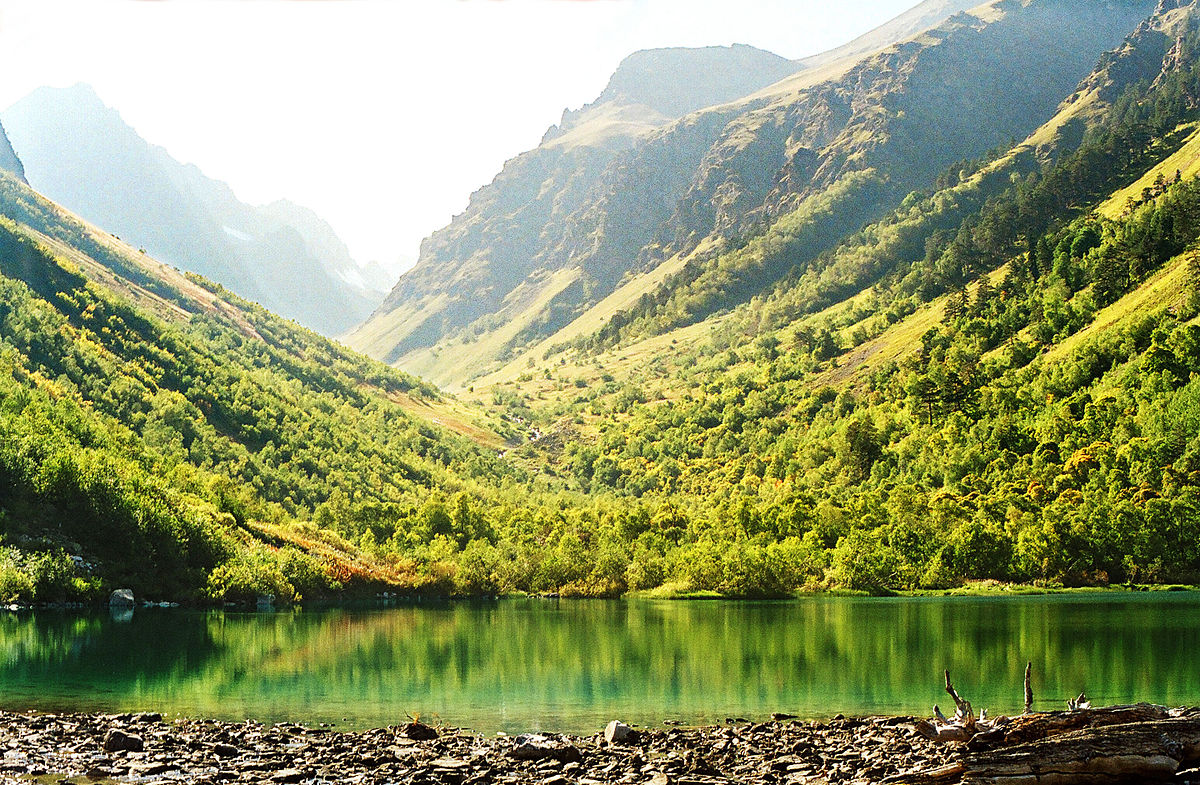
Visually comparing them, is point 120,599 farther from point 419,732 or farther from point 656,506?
point 656,506

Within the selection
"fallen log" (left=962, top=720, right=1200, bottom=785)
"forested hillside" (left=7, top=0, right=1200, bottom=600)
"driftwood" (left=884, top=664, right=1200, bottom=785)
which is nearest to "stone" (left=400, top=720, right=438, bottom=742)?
"driftwood" (left=884, top=664, right=1200, bottom=785)

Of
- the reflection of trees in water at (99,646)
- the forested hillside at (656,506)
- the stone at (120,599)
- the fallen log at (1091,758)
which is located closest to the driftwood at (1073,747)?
the fallen log at (1091,758)

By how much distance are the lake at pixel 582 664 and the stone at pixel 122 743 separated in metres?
7.45

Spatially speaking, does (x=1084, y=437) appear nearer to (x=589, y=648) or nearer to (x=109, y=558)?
(x=589, y=648)

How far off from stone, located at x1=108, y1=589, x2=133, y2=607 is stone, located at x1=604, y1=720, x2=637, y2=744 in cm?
7740

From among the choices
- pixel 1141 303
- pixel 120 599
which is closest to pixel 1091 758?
pixel 120 599

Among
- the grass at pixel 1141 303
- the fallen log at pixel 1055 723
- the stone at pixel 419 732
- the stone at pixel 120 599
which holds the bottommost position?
the stone at pixel 120 599

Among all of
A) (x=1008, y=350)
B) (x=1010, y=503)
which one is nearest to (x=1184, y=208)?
(x=1008, y=350)

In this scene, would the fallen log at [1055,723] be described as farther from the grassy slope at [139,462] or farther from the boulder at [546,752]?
the grassy slope at [139,462]

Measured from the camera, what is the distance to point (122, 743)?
31094mm

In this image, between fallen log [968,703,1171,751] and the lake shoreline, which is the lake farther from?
the lake shoreline

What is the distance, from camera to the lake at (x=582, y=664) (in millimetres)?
41531

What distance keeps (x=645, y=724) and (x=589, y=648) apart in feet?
96.8

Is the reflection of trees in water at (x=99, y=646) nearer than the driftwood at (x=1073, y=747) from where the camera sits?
No
